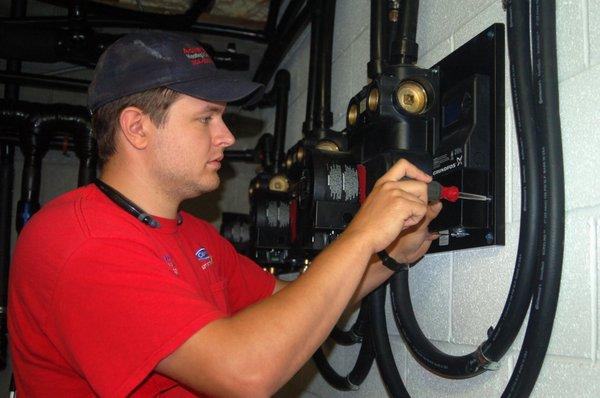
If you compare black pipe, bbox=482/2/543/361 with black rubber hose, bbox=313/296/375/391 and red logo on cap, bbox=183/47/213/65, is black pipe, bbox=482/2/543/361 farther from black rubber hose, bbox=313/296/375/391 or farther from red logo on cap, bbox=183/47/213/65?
red logo on cap, bbox=183/47/213/65

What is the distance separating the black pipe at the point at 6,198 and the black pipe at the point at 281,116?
1.37m

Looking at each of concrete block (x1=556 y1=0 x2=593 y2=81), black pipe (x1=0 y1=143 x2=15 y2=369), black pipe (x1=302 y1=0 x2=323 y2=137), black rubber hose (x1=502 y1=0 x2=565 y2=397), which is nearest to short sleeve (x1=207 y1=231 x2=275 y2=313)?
black pipe (x1=302 y1=0 x2=323 y2=137)

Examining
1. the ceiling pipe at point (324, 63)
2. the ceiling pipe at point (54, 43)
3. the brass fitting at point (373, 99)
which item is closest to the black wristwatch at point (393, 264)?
the brass fitting at point (373, 99)

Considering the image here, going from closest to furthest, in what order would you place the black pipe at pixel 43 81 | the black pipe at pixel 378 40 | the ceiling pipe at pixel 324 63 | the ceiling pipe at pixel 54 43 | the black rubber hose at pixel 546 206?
the black rubber hose at pixel 546 206
the black pipe at pixel 378 40
the ceiling pipe at pixel 324 63
the ceiling pipe at pixel 54 43
the black pipe at pixel 43 81

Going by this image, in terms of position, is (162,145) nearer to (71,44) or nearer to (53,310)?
(53,310)

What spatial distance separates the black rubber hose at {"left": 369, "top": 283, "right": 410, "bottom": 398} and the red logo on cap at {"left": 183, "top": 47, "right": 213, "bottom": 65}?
2.22ft

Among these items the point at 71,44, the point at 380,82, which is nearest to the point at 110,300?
the point at 380,82

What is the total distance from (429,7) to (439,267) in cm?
64

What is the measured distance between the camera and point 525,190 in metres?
0.87

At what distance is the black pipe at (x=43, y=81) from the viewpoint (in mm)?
2754

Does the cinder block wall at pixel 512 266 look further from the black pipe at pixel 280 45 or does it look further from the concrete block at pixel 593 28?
the black pipe at pixel 280 45

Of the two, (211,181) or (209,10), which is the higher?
(209,10)

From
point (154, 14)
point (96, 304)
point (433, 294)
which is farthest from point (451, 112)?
point (154, 14)

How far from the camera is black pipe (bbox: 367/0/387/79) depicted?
132cm
